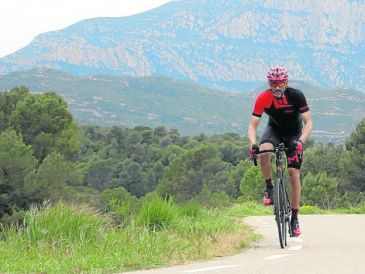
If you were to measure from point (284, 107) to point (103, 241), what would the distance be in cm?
256

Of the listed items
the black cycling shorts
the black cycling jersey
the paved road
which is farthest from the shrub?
the black cycling jersey

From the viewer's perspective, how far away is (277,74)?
8062mm

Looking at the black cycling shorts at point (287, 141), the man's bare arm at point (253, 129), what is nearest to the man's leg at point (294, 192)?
the black cycling shorts at point (287, 141)

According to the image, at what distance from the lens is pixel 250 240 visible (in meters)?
9.13

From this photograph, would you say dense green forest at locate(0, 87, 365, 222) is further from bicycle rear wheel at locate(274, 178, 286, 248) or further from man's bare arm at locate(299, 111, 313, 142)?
man's bare arm at locate(299, 111, 313, 142)

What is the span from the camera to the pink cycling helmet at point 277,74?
26.3 feet

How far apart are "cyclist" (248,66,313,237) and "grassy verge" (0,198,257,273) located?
102 cm

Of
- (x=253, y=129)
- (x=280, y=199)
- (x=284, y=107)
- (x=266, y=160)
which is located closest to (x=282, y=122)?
(x=284, y=107)

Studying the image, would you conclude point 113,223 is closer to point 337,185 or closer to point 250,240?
point 250,240

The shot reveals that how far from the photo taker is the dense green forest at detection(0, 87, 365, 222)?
154 ft

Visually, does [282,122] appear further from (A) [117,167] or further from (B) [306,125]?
(A) [117,167]

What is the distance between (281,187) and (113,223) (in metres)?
2.56

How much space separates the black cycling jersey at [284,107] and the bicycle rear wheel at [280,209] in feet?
2.25

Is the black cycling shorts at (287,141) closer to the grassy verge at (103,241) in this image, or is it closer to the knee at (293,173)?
the knee at (293,173)
